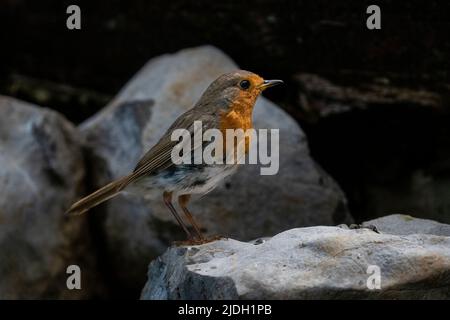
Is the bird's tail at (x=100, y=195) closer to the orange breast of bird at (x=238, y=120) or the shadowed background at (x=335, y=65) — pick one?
the orange breast of bird at (x=238, y=120)

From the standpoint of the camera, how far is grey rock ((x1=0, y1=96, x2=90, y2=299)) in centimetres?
640

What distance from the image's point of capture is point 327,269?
4.01m

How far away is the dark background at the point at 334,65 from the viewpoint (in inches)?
250

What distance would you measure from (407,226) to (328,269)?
120cm

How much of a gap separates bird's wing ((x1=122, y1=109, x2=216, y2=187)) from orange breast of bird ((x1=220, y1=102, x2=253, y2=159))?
0.23 feet

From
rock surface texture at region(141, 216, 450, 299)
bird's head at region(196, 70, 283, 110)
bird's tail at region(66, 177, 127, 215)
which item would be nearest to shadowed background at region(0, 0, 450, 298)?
bird's head at region(196, 70, 283, 110)

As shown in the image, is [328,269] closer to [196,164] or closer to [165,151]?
[196,164]

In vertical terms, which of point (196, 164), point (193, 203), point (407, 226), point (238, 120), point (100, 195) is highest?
point (238, 120)

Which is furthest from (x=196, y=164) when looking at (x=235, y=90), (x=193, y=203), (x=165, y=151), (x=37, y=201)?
(x=37, y=201)

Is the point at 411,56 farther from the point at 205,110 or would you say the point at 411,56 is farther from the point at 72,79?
the point at 72,79

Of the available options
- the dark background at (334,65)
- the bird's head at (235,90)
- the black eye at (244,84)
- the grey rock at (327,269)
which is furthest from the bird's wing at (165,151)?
the dark background at (334,65)

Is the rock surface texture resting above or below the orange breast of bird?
below

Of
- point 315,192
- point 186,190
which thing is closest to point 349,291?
point 186,190

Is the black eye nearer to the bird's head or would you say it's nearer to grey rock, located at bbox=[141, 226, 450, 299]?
the bird's head
